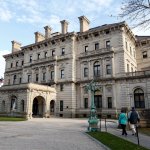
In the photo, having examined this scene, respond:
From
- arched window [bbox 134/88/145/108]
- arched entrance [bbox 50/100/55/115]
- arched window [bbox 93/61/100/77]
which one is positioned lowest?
arched entrance [bbox 50/100/55/115]

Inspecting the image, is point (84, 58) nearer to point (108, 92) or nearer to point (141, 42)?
point (108, 92)

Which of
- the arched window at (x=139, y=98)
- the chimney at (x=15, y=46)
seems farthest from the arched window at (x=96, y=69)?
the chimney at (x=15, y=46)

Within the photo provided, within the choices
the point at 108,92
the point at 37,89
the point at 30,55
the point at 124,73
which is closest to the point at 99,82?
the point at 108,92

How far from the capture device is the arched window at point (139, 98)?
32306 mm

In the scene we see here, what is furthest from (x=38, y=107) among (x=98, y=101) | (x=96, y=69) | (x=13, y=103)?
(x=96, y=69)

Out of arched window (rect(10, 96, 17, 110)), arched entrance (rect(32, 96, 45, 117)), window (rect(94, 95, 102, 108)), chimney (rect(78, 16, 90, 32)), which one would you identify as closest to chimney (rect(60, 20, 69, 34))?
chimney (rect(78, 16, 90, 32))

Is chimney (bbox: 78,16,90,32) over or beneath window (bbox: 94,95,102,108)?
over

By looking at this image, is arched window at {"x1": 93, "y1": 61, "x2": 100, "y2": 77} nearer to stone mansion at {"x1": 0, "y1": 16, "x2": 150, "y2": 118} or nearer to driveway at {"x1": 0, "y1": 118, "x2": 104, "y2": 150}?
stone mansion at {"x1": 0, "y1": 16, "x2": 150, "y2": 118}

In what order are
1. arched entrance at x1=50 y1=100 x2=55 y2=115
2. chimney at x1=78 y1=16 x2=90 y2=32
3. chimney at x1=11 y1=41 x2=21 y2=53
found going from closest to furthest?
1. arched entrance at x1=50 y1=100 x2=55 y2=115
2. chimney at x1=78 y1=16 x2=90 y2=32
3. chimney at x1=11 y1=41 x2=21 y2=53

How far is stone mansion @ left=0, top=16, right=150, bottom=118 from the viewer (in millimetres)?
33781

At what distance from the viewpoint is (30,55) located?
47.0 meters

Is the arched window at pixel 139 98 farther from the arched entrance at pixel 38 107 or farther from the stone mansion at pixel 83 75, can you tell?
the arched entrance at pixel 38 107

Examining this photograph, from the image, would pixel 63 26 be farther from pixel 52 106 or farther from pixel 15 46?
pixel 15 46

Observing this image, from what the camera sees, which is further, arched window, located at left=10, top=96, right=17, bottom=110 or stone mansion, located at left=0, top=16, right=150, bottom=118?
arched window, located at left=10, top=96, right=17, bottom=110
